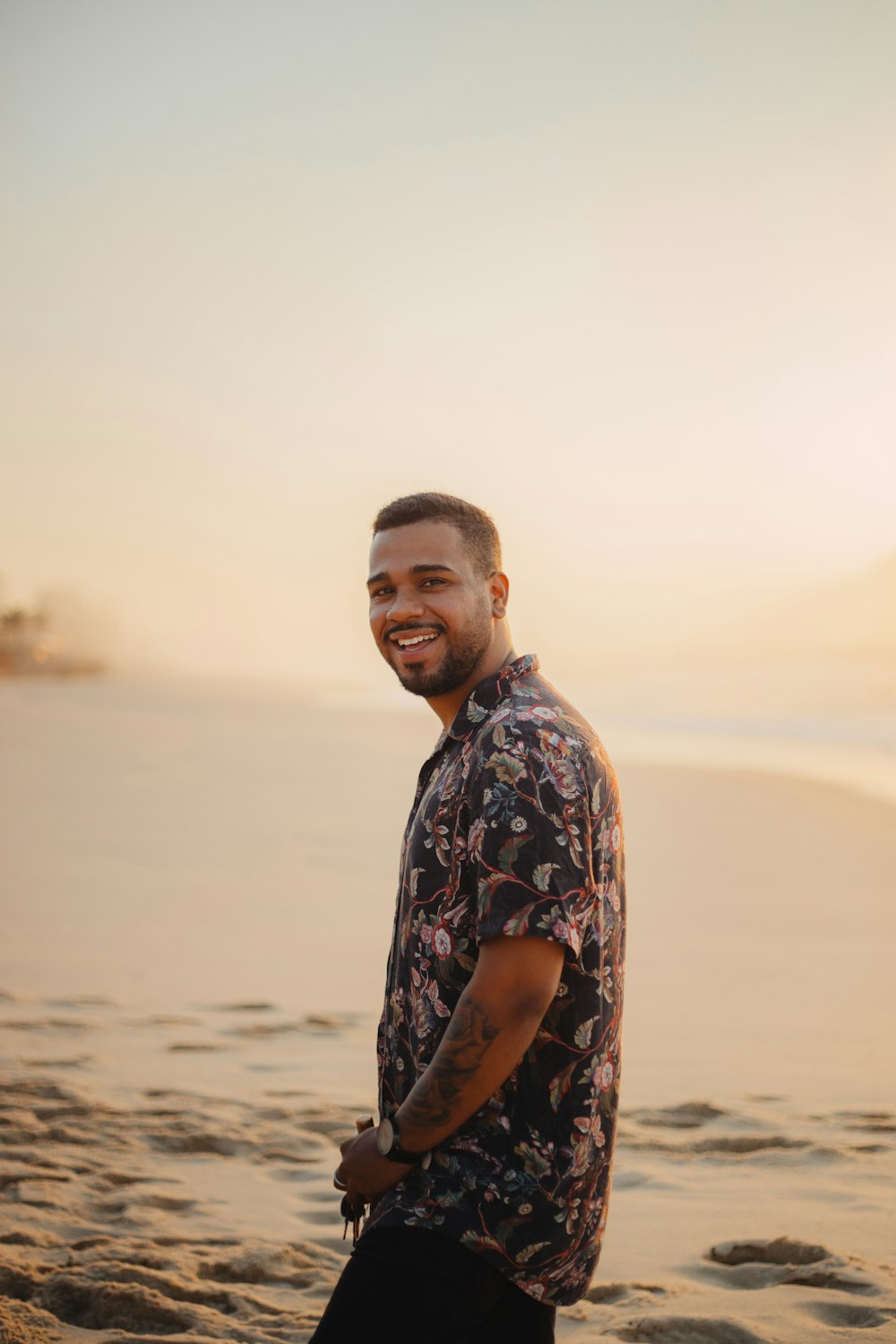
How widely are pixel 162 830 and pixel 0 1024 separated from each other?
5193 millimetres

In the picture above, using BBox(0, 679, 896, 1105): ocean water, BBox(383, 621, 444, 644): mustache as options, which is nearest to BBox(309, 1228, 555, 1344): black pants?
BBox(383, 621, 444, 644): mustache

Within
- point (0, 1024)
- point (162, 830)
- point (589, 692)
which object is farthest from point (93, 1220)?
point (589, 692)

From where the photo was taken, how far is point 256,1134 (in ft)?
15.6

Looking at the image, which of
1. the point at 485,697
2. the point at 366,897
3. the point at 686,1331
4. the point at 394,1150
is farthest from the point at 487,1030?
the point at 366,897

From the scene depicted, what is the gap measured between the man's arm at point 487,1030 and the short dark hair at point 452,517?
840mm

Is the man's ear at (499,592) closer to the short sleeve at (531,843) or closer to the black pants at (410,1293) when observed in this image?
the short sleeve at (531,843)

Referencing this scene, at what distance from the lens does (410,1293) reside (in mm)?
1970

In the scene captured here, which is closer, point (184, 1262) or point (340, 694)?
point (184, 1262)

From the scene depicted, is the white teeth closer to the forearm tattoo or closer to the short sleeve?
the short sleeve

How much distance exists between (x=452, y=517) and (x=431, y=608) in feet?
0.68

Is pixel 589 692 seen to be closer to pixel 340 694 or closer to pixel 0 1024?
pixel 340 694

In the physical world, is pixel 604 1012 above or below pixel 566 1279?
above

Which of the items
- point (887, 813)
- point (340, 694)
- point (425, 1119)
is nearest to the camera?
point (425, 1119)

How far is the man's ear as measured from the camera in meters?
2.47
